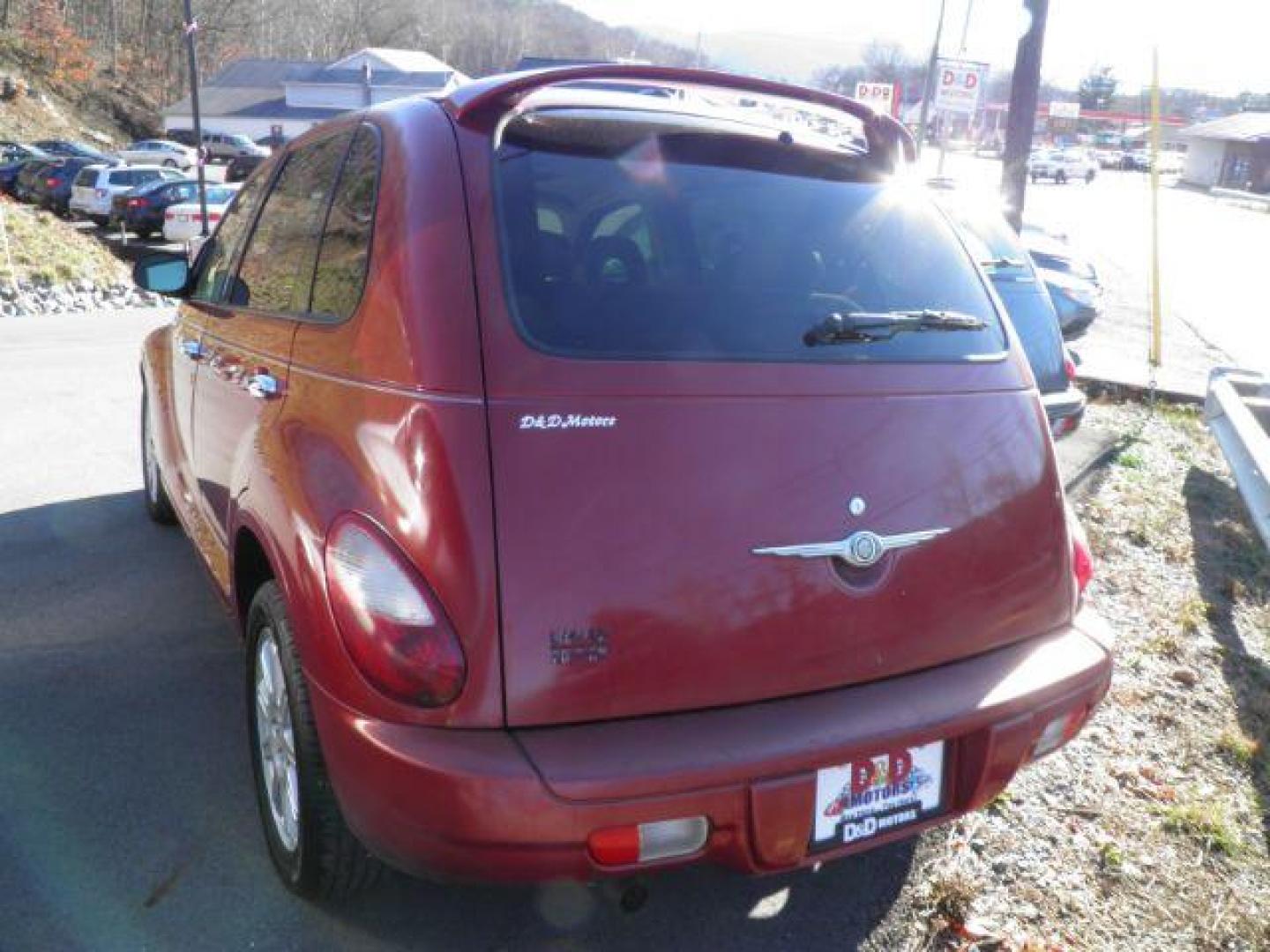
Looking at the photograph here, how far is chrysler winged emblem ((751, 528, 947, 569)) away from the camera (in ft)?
7.07

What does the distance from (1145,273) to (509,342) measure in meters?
24.0

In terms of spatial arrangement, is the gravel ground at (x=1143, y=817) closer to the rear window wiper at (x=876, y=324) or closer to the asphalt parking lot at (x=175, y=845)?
the asphalt parking lot at (x=175, y=845)

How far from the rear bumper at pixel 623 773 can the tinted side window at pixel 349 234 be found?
943 millimetres

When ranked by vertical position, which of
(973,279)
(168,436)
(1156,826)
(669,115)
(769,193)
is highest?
(669,115)

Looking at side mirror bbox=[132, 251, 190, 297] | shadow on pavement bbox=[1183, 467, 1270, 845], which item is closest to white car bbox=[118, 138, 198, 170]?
side mirror bbox=[132, 251, 190, 297]

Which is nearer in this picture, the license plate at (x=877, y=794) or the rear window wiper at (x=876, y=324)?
the license plate at (x=877, y=794)

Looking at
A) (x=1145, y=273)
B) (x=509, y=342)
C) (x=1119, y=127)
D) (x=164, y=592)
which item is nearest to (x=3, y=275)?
(x=164, y=592)

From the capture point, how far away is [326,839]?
237 centimetres

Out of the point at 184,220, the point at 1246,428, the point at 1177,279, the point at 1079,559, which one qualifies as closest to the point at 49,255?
the point at 184,220

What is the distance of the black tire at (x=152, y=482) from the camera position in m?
4.96

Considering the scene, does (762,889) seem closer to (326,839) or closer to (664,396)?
(326,839)

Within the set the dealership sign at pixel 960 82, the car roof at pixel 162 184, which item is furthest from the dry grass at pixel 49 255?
the dealership sign at pixel 960 82

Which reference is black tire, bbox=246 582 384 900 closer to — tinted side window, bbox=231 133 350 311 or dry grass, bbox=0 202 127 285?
tinted side window, bbox=231 133 350 311

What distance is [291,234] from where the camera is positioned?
3104 mm
